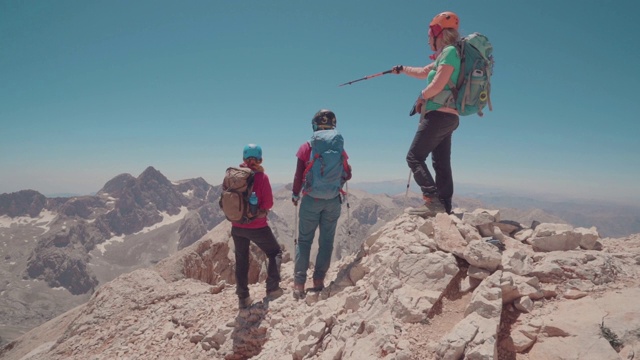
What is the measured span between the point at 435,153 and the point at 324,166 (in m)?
3.02

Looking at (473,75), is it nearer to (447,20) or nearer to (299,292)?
(447,20)

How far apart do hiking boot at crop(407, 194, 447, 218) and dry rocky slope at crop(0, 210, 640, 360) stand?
0.19 metres

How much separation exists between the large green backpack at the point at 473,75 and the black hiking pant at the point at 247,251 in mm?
5672

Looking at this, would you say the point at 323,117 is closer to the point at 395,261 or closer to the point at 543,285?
the point at 395,261

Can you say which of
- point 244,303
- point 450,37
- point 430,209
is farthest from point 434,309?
point 450,37

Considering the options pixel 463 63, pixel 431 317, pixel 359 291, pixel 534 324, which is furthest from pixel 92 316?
pixel 463 63

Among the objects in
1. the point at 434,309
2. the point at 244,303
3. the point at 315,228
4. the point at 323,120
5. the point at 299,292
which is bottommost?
the point at 244,303

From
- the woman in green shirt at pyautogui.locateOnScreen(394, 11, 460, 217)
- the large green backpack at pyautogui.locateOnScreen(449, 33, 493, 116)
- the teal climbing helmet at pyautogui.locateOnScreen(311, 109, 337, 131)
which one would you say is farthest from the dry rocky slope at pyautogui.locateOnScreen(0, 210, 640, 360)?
the teal climbing helmet at pyautogui.locateOnScreen(311, 109, 337, 131)

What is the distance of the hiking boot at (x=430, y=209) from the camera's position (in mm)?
7760

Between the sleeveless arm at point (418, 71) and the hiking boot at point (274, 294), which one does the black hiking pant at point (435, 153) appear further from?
the hiking boot at point (274, 294)

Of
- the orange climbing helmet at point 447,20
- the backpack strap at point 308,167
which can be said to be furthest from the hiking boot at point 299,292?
the orange climbing helmet at point 447,20

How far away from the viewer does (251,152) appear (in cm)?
766

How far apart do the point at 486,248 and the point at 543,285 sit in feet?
3.35

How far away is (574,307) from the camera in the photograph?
15.3 ft
